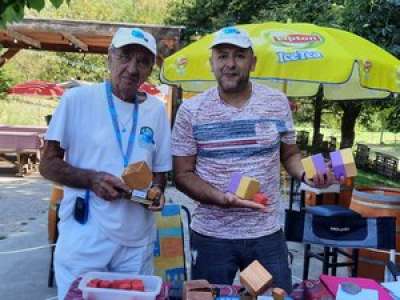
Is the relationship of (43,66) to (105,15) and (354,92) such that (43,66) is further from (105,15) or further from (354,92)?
(354,92)

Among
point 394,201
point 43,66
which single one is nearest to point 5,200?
point 394,201

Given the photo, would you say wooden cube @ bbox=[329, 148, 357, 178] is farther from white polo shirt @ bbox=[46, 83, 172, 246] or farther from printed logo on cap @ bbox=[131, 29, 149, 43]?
printed logo on cap @ bbox=[131, 29, 149, 43]

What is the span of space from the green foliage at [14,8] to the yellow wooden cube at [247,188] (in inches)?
41.3

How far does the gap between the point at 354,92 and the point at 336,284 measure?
5222 mm

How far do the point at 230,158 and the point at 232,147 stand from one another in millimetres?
50

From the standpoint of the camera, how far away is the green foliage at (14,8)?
73.3 inches

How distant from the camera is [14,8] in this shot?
75.0 inches

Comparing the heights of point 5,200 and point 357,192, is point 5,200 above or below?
below

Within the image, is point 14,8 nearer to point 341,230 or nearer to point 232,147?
point 232,147

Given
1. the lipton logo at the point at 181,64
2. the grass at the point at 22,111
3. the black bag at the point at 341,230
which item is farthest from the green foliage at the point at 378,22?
the grass at the point at 22,111

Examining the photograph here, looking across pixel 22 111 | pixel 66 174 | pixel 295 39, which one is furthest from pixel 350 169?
pixel 22 111

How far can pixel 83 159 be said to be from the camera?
2133 millimetres

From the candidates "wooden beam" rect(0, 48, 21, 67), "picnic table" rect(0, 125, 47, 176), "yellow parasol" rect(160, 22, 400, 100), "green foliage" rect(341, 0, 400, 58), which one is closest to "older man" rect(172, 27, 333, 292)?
"yellow parasol" rect(160, 22, 400, 100)

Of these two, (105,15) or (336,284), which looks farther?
(105,15)
